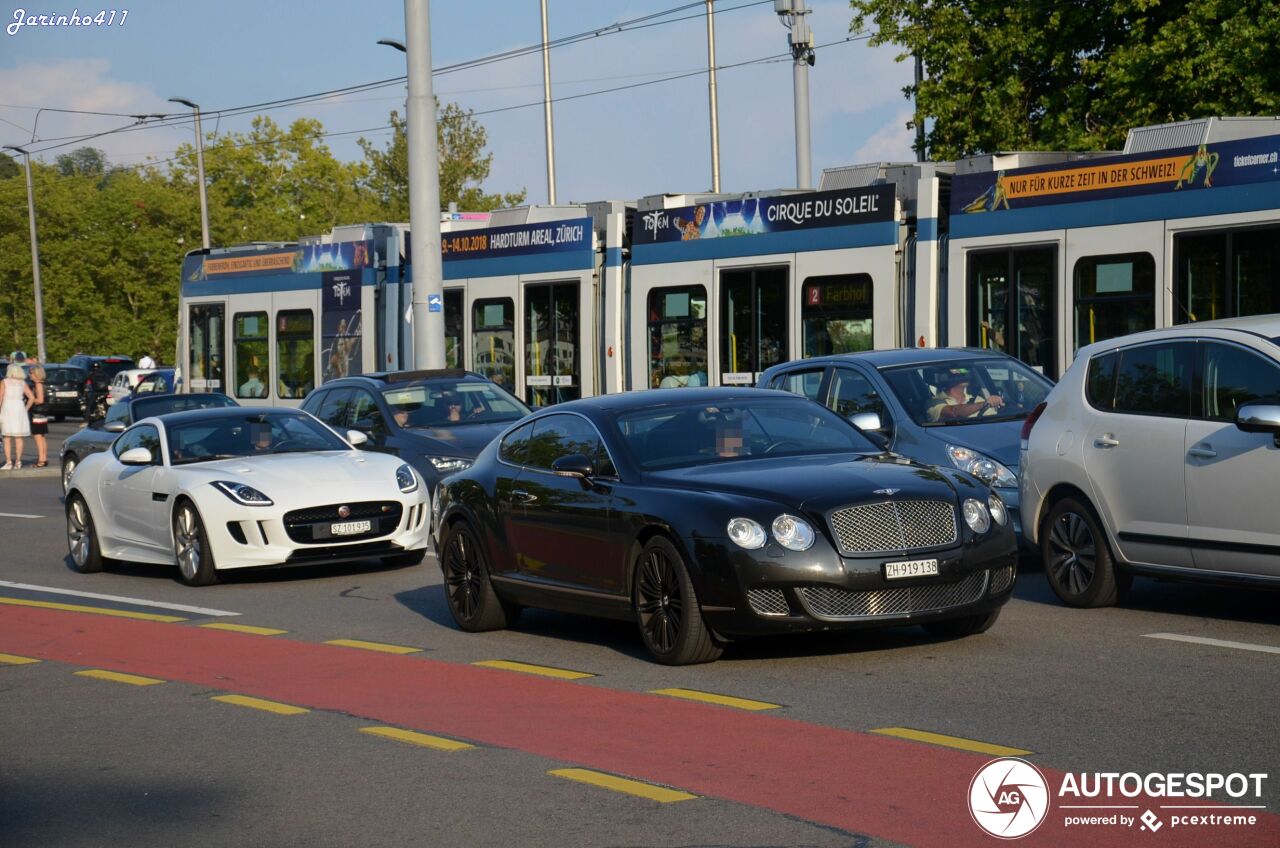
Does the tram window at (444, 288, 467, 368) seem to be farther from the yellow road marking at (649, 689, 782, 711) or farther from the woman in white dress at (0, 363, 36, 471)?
the yellow road marking at (649, 689, 782, 711)

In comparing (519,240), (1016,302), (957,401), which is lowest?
(957,401)

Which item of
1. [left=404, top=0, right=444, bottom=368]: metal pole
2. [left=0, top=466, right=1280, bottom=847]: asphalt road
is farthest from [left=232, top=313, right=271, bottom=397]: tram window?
[left=0, top=466, right=1280, bottom=847]: asphalt road

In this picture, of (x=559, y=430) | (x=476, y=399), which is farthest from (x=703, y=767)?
(x=476, y=399)

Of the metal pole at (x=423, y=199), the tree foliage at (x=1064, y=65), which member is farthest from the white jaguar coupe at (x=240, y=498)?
the tree foliage at (x=1064, y=65)

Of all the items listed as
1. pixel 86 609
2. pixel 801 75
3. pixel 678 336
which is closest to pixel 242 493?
pixel 86 609

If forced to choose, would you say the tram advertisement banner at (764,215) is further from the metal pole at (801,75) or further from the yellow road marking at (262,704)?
the yellow road marking at (262,704)

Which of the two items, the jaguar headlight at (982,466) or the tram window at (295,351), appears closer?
the jaguar headlight at (982,466)

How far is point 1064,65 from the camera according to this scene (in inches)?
1460

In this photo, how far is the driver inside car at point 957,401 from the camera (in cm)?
1466

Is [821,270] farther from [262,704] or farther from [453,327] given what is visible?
[262,704]

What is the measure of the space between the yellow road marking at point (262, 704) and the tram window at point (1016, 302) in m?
11.3

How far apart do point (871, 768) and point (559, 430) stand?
4.64 m

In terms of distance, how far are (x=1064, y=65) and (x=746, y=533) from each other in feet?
97.2

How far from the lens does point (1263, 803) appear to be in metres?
6.30
